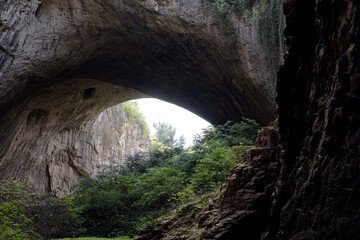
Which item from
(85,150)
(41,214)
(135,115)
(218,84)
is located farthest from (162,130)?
(41,214)

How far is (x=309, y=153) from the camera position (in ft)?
10.3

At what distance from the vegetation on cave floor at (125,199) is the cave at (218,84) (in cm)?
210

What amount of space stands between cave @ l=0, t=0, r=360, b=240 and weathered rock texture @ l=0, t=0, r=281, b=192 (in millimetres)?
43

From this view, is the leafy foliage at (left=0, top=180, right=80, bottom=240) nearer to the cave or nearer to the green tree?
the cave

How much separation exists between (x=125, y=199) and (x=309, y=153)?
845 centimetres

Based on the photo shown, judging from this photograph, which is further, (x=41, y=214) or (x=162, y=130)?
(x=162, y=130)

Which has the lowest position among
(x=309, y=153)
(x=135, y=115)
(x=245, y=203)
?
(x=245, y=203)

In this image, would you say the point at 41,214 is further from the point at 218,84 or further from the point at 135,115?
the point at 135,115

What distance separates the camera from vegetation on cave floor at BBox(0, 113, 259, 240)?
691cm

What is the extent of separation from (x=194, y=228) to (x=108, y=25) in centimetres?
834

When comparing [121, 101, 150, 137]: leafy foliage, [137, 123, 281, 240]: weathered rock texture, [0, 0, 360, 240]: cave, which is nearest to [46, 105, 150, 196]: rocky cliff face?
[0, 0, 360, 240]: cave

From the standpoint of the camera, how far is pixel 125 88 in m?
15.4

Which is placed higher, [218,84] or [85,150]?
[218,84]

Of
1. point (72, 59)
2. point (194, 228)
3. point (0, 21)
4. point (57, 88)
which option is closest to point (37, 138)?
point (57, 88)
